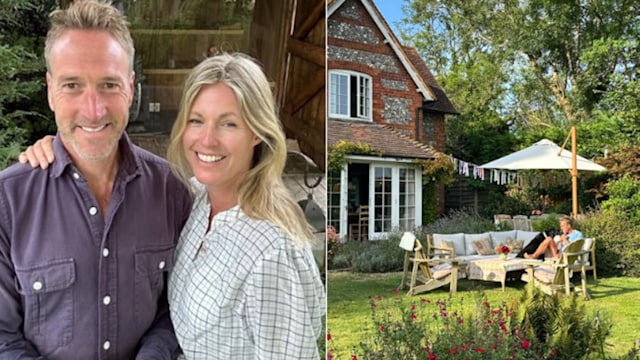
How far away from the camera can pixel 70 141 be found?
4.83 feet

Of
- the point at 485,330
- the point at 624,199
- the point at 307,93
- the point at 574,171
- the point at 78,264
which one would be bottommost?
the point at 485,330

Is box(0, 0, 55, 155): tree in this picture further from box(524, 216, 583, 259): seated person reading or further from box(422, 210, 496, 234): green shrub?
box(524, 216, 583, 259): seated person reading

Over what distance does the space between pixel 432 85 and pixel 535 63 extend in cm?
41

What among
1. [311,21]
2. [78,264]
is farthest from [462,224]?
[78,264]

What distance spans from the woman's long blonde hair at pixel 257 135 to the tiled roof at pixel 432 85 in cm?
77

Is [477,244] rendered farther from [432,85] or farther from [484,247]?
[432,85]

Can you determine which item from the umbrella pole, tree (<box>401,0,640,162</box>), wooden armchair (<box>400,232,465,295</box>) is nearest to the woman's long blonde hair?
wooden armchair (<box>400,232,465,295</box>)

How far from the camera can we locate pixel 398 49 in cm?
227

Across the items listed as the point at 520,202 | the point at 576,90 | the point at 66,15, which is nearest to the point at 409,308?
the point at 520,202

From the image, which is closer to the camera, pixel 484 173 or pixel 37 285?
pixel 37 285

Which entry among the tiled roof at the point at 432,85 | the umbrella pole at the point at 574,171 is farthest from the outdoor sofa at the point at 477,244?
the tiled roof at the point at 432,85

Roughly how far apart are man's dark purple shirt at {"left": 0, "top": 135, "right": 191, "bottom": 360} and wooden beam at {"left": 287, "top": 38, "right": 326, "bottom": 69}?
2.14 feet

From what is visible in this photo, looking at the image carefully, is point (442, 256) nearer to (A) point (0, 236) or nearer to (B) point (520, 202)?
(B) point (520, 202)

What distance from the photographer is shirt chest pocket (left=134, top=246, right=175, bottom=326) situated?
1.52 metres
